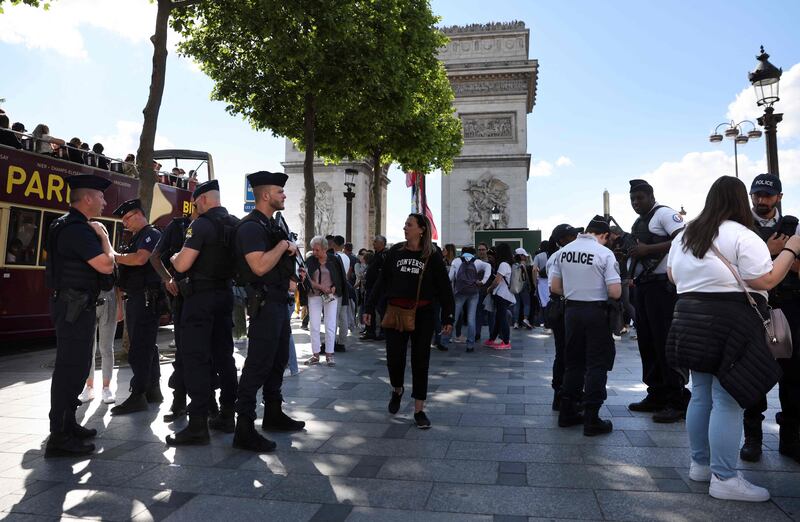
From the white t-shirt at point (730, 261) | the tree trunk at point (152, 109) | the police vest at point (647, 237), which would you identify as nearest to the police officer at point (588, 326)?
the police vest at point (647, 237)

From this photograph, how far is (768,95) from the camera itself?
938 cm

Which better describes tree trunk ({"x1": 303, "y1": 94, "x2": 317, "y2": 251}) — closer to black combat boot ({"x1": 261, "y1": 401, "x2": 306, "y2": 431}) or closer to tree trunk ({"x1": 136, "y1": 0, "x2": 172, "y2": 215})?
tree trunk ({"x1": 136, "y1": 0, "x2": 172, "y2": 215})

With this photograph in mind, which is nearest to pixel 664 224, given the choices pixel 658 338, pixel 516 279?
pixel 658 338

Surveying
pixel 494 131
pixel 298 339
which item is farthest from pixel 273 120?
pixel 494 131

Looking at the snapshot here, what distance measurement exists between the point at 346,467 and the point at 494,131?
32.0m

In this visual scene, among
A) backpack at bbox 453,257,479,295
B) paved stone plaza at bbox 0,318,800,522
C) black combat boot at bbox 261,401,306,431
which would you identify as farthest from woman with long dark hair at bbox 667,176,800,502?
backpack at bbox 453,257,479,295

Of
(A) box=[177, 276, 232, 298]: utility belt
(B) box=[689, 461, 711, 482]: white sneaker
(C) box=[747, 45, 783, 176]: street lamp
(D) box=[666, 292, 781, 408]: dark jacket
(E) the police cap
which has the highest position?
(C) box=[747, 45, 783, 176]: street lamp

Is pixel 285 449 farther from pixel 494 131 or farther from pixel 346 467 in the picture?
pixel 494 131

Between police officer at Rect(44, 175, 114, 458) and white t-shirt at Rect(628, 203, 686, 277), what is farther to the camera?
white t-shirt at Rect(628, 203, 686, 277)

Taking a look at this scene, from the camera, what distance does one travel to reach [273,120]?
18.0 meters

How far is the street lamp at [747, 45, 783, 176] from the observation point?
925cm

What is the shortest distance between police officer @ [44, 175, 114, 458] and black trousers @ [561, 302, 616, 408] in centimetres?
399

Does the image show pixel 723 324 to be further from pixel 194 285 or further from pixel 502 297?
pixel 502 297

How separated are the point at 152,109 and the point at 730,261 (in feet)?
29.8
